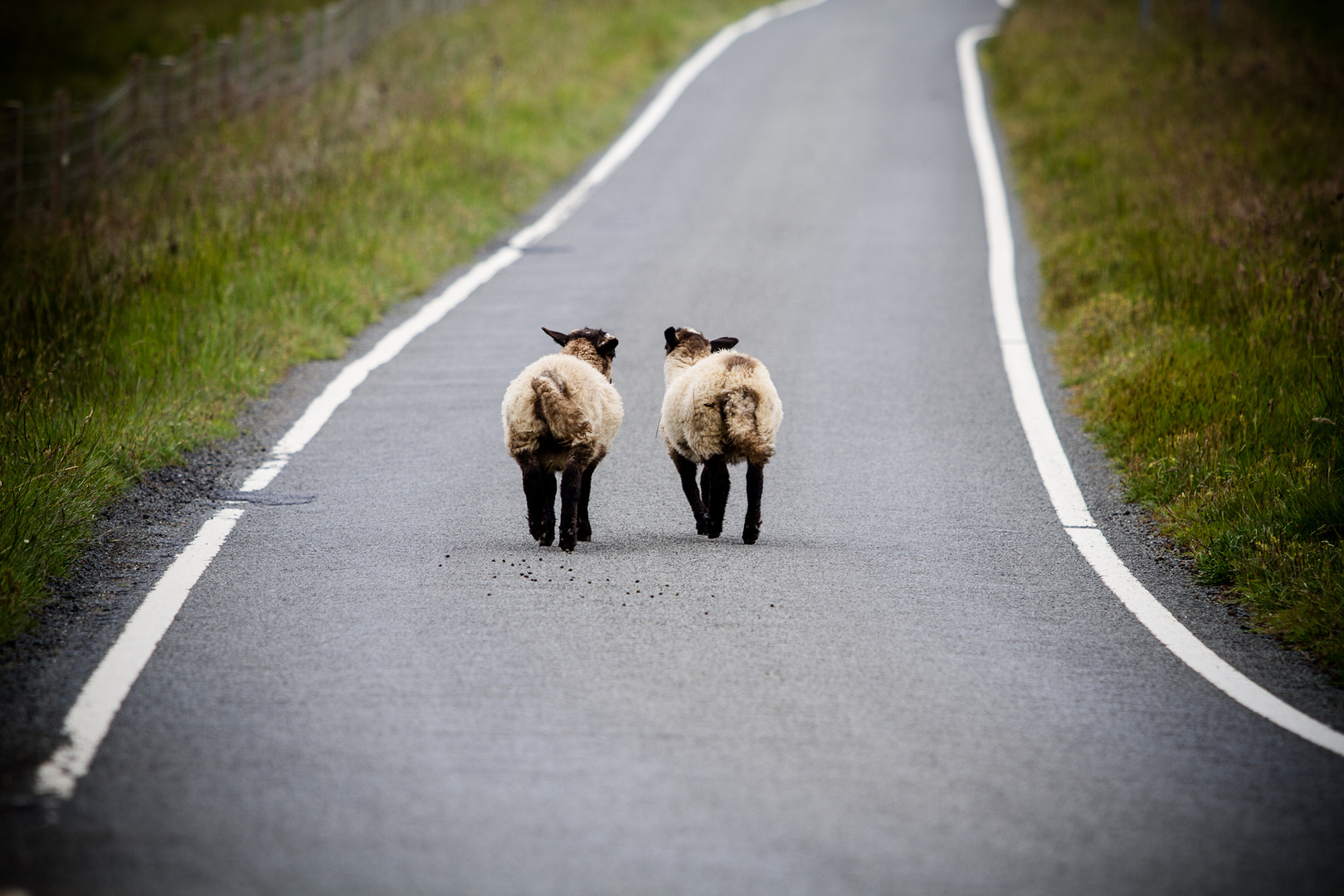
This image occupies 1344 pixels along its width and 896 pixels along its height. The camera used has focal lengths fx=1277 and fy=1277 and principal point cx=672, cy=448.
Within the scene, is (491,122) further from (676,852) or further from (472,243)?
(676,852)

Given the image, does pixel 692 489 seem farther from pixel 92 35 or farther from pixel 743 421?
pixel 92 35

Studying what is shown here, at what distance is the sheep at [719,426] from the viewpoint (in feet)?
21.8

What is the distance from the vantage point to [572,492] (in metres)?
6.57

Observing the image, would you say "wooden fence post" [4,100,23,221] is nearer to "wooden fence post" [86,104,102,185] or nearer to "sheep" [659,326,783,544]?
"wooden fence post" [86,104,102,185]

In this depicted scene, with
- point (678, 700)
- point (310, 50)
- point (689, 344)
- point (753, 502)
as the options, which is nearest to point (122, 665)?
point (678, 700)

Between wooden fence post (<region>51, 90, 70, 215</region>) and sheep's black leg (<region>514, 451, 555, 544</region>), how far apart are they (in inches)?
502

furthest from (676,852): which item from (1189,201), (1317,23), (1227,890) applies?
(1317,23)

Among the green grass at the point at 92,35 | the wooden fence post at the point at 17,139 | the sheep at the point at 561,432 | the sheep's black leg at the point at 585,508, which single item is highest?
the green grass at the point at 92,35

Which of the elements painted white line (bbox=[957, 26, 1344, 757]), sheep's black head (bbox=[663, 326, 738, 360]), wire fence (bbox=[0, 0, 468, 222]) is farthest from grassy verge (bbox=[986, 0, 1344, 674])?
wire fence (bbox=[0, 0, 468, 222])

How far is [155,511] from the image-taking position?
7.15 metres

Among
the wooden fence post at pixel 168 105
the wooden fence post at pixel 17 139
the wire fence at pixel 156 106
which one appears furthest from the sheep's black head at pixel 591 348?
the wooden fence post at pixel 168 105

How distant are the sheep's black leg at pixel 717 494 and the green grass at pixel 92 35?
77.6 ft

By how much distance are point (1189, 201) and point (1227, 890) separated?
11431 mm

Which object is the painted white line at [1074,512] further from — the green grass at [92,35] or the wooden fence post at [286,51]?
the green grass at [92,35]
